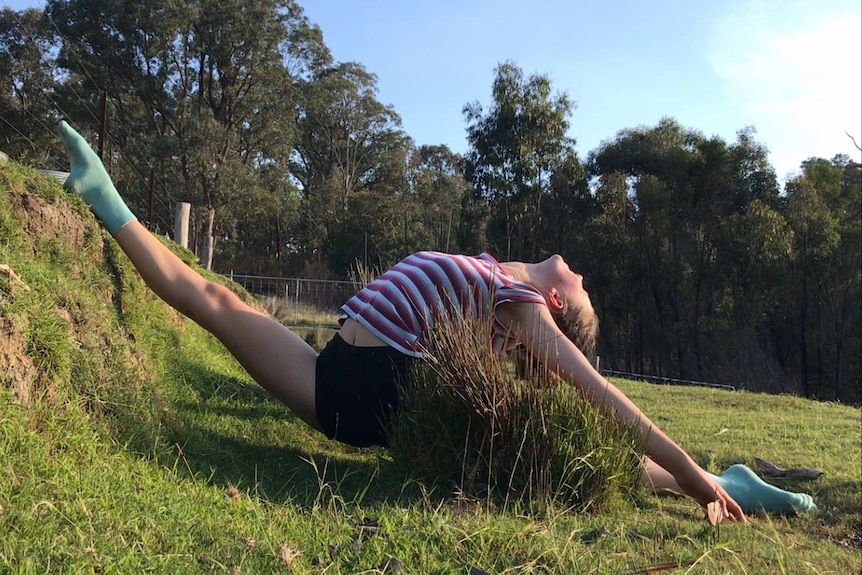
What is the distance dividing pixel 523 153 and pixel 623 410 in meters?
20.7

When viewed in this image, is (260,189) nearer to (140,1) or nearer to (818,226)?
(140,1)

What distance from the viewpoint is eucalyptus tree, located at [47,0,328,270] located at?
22.6 metres

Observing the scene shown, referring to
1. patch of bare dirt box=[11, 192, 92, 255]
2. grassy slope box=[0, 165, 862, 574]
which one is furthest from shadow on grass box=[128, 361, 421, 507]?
patch of bare dirt box=[11, 192, 92, 255]

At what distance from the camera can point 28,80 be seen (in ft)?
69.2

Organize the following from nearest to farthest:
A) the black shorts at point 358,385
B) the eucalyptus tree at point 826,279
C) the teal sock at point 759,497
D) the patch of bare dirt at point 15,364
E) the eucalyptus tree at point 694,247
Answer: the patch of bare dirt at point 15,364, the black shorts at point 358,385, the teal sock at point 759,497, the eucalyptus tree at point 826,279, the eucalyptus tree at point 694,247

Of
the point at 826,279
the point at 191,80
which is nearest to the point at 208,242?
the point at 191,80

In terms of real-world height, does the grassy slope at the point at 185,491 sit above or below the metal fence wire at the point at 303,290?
below

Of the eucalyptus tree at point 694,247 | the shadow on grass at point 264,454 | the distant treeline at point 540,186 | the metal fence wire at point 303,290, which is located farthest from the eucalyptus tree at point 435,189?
the shadow on grass at point 264,454

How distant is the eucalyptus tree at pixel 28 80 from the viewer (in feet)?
63.9

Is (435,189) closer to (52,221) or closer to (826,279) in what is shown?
(826,279)

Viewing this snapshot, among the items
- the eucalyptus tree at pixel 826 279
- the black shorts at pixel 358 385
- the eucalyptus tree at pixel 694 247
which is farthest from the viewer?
the eucalyptus tree at pixel 694 247

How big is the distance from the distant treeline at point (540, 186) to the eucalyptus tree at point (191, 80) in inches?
2.4

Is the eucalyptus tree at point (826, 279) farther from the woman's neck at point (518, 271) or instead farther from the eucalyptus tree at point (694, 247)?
the woman's neck at point (518, 271)

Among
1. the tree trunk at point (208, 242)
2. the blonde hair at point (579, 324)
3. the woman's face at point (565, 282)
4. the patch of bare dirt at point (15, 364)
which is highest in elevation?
the tree trunk at point (208, 242)
